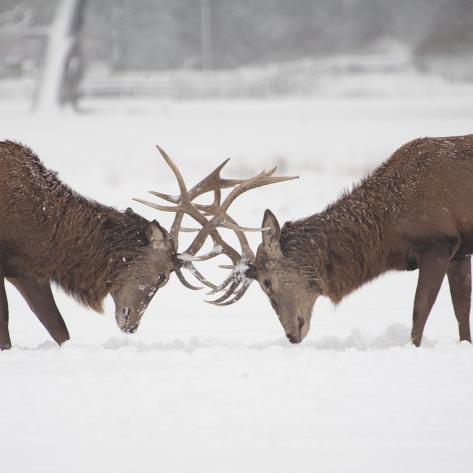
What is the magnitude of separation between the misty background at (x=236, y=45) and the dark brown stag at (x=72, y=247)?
21.2 metres

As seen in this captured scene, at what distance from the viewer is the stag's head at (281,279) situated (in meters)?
7.89

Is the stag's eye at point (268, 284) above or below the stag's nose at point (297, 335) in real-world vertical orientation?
above

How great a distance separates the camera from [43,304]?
7895 mm

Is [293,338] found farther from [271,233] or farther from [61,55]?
[61,55]

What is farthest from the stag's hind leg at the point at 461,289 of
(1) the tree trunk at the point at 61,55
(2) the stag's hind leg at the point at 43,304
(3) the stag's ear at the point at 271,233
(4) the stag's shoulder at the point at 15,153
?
(1) the tree trunk at the point at 61,55

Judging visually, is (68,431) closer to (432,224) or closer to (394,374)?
(394,374)

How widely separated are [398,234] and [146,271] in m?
2.18

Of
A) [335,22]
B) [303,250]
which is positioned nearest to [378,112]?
[335,22]

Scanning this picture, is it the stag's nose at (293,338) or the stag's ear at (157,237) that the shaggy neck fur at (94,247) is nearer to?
the stag's ear at (157,237)

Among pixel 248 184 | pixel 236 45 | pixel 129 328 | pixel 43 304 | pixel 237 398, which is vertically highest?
pixel 236 45

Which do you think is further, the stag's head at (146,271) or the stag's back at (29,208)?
the stag's head at (146,271)

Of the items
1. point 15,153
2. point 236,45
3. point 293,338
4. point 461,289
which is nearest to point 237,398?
point 293,338

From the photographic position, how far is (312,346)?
25.1 feet

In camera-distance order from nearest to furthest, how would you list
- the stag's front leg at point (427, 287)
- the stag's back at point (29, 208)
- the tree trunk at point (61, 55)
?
the stag's front leg at point (427, 287) → the stag's back at point (29, 208) → the tree trunk at point (61, 55)
